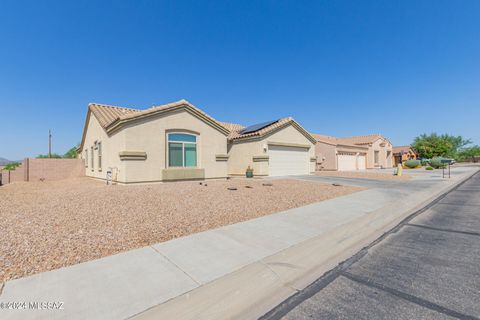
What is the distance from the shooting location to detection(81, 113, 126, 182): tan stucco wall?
12296mm

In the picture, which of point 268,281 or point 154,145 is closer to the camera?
point 268,281

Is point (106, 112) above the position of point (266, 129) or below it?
above

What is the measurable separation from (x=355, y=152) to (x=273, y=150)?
61.3ft

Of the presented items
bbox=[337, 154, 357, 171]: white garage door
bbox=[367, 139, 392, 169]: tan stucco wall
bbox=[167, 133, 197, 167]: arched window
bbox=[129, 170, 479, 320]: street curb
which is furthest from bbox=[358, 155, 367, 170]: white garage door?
bbox=[129, 170, 479, 320]: street curb

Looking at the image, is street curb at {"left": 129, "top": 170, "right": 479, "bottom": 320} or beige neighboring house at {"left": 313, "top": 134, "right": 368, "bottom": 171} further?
beige neighboring house at {"left": 313, "top": 134, "right": 368, "bottom": 171}

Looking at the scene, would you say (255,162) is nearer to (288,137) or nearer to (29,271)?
(288,137)

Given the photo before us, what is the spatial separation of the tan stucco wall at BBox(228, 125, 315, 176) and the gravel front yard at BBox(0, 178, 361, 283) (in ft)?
25.5

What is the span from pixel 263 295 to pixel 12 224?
617 cm

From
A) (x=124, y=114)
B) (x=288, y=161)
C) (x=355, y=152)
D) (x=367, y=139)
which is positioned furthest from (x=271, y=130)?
(x=367, y=139)

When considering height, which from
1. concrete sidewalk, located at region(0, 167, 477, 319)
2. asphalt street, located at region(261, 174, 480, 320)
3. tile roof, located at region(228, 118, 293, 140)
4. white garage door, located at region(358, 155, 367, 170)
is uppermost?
tile roof, located at region(228, 118, 293, 140)

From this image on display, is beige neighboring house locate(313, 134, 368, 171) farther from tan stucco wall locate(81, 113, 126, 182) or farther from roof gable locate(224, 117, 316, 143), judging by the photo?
tan stucco wall locate(81, 113, 126, 182)

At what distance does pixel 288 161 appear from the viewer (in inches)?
760

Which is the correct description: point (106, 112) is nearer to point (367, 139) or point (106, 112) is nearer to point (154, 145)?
point (154, 145)

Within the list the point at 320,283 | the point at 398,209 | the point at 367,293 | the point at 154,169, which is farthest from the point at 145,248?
the point at 154,169
